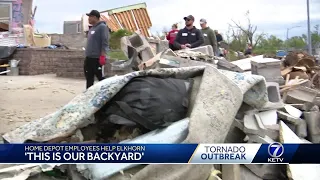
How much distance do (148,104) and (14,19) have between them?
1646 centimetres

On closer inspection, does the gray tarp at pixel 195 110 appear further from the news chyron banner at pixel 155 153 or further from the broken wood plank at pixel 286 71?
the broken wood plank at pixel 286 71

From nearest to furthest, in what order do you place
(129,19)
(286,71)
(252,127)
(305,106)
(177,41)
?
(252,127)
(305,106)
(286,71)
(177,41)
(129,19)

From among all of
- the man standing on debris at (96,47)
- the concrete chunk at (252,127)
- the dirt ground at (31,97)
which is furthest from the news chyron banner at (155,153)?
the man standing on debris at (96,47)

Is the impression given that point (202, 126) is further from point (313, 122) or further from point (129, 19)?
point (129, 19)

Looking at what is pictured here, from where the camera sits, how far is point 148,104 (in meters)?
3.94

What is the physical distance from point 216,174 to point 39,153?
56.6 inches

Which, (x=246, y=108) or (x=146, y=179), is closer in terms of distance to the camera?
(x=146, y=179)

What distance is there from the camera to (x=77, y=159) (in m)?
3.14

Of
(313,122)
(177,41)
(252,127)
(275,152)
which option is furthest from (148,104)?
(177,41)

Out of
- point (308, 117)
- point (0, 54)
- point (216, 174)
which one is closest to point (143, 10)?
point (0, 54)

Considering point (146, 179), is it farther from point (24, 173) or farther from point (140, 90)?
point (24, 173)

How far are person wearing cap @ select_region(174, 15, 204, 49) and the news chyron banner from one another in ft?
18.8

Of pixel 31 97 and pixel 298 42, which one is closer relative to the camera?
pixel 31 97

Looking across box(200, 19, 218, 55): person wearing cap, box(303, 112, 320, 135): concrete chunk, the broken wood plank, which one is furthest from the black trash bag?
A: box(200, 19, 218, 55): person wearing cap
